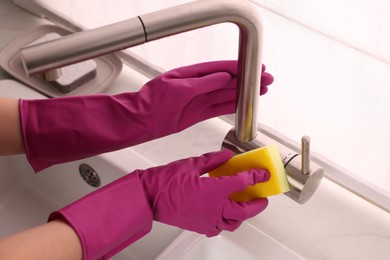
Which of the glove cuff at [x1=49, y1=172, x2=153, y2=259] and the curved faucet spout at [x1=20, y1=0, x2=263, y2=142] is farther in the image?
the glove cuff at [x1=49, y1=172, x2=153, y2=259]

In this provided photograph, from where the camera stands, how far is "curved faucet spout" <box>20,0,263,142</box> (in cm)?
55

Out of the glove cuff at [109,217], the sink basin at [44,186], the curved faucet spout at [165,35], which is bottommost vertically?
the sink basin at [44,186]

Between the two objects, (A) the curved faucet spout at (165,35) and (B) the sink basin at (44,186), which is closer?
(A) the curved faucet spout at (165,35)

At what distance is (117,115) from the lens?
89cm

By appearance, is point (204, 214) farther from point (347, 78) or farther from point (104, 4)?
point (104, 4)

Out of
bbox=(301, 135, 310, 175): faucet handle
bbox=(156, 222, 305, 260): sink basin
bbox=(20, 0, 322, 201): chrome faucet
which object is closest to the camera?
bbox=(20, 0, 322, 201): chrome faucet

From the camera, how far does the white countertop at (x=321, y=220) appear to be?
0.95 m

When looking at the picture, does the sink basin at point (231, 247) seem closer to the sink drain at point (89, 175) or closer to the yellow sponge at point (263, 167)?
the yellow sponge at point (263, 167)

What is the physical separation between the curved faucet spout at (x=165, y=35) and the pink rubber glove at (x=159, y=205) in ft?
0.43

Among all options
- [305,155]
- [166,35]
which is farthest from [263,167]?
[166,35]

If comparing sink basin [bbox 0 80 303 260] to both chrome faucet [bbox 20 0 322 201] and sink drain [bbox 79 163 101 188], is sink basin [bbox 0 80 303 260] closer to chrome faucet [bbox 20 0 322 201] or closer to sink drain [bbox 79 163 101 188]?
sink drain [bbox 79 163 101 188]

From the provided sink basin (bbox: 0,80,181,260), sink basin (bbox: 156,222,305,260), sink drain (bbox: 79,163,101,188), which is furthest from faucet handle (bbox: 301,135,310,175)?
sink drain (bbox: 79,163,101,188)

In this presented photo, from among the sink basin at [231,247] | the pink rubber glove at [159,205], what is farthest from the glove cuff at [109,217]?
the sink basin at [231,247]

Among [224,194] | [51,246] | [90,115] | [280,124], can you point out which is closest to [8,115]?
[90,115]
